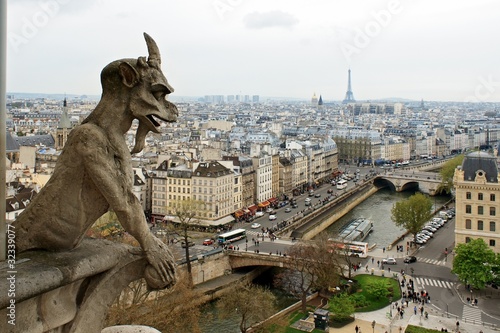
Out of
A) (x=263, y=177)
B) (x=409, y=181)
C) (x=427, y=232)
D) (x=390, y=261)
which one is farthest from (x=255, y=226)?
(x=409, y=181)

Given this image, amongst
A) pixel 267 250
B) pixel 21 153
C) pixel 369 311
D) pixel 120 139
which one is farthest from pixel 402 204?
pixel 120 139

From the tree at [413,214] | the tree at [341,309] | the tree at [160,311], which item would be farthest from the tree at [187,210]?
the tree at [413,214]

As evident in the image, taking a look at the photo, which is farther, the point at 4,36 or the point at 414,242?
the point at 414,242

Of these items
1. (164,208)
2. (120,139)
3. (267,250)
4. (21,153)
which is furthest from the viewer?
(21,153)

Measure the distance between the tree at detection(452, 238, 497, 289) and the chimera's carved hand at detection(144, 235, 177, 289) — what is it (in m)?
25.7

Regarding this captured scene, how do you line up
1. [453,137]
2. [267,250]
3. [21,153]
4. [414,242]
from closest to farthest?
[267,250] → [414,242] → [21,153] → [453,137]

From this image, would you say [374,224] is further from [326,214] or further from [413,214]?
[413,214]

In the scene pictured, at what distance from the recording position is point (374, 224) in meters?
49.5

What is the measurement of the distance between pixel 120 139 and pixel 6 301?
62.5 inches

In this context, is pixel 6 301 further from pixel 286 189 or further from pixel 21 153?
pixel 286 189

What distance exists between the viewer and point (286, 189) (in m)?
60.5

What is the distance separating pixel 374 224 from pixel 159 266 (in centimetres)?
4612

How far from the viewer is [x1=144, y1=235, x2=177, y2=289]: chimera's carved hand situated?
500 centimetres

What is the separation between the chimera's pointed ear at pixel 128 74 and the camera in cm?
480
